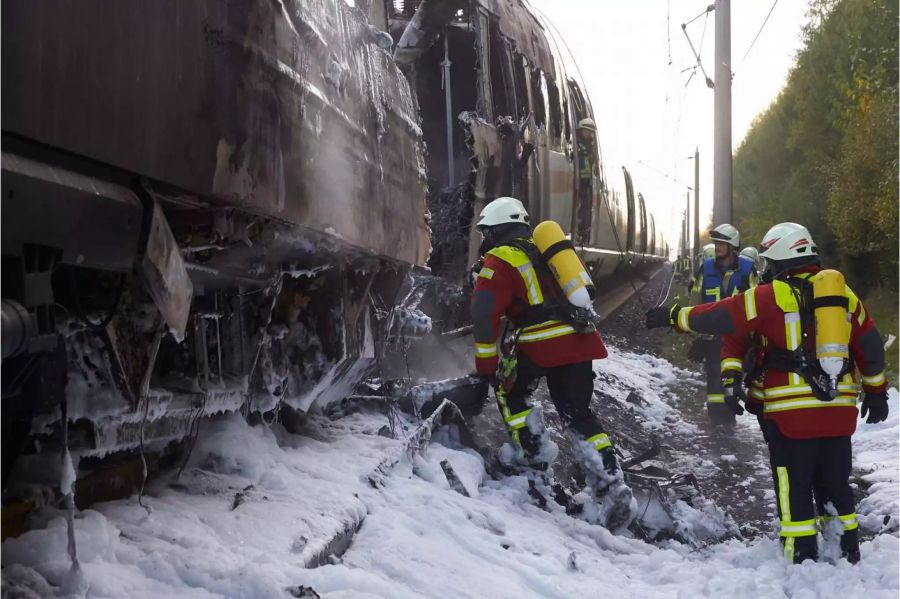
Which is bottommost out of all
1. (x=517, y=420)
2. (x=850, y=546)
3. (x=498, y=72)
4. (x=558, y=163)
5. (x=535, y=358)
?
(x=850, y=546)

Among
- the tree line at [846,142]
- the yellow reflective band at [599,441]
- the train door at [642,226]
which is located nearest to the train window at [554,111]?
the yellow reflective band at [599,441]

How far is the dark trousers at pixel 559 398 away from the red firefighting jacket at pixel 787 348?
73 cm

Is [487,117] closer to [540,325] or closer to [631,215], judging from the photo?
[540,325]

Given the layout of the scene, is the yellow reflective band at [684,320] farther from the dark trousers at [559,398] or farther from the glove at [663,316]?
the dark trousers at [559,398]

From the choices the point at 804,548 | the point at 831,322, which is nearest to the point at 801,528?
the point at 804,548

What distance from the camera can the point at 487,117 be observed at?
7.14m

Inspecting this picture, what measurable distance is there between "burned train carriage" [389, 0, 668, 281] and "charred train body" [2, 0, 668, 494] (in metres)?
1.50

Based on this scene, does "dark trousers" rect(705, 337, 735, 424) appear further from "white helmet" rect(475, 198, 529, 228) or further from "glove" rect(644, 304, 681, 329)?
"white helmet" rect(475, 198, 529, 228)

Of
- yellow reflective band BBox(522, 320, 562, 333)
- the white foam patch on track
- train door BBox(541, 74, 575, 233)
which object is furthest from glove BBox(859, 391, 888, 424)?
train door BBox(541, 74, 575, 233)

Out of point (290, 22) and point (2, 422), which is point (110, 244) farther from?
point (290, 22)

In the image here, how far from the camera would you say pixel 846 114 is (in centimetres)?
2531

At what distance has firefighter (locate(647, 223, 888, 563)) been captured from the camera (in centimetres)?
429

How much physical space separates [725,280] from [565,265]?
3441mm

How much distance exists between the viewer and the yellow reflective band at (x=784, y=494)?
4.32 meters
